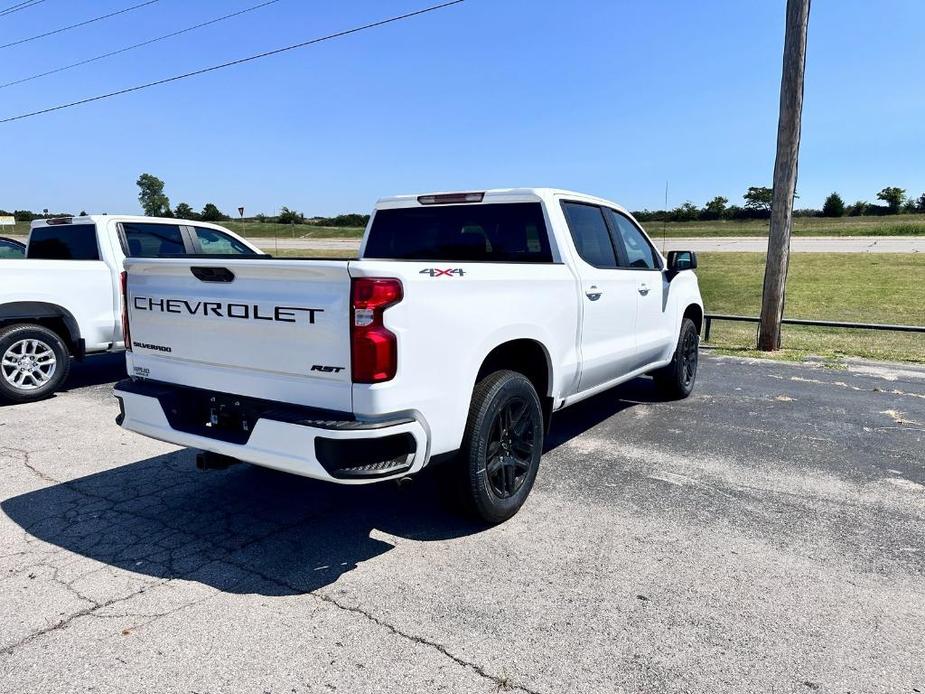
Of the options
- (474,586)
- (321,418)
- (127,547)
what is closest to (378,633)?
(474,586)

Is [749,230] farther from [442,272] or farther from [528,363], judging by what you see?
[442,272]

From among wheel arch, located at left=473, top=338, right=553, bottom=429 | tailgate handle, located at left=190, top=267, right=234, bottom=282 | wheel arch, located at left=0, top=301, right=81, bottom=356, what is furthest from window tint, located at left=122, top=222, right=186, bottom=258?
wheel arch, located at left=473, top=338, right=553, bottom=429

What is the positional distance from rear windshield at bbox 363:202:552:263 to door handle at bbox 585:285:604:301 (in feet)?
1.14

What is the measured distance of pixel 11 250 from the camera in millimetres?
9281

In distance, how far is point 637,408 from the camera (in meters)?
6.69

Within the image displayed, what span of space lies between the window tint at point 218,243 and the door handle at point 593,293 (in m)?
5.09

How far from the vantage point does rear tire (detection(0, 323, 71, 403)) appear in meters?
6.70

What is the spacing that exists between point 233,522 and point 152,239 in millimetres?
5191

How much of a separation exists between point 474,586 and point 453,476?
2.00ft

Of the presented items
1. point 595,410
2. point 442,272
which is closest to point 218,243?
point 595,410

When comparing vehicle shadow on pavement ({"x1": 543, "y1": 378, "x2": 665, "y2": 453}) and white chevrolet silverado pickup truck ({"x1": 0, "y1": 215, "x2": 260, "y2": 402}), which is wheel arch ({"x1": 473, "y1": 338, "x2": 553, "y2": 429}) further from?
white chevrolet silverado pickup truck ({"x1": 0, "y1": 215, "x2": 260, "y2": 402})

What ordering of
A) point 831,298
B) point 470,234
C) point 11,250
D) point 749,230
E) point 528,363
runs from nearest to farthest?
point 528,363 → point 470,234 → point 11,250 → point 831,298 → point 749,230

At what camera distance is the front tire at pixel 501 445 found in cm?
353

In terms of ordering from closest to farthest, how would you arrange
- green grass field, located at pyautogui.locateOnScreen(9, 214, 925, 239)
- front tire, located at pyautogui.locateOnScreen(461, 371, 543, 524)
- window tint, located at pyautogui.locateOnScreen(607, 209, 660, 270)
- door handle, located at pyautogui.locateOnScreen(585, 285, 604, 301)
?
front tire, located at pyautogui.locateOnScreen(461, 371, 543, 524)
door handle, located at pyautogui.locateOnScreen(585, 285, 604, 301)
window tint, located at pyautogui.locateOnScreen(607, 209, 660, 270)
green grass field, located at pyautogui.locateOnScreen(9, 214, 925, 239)
